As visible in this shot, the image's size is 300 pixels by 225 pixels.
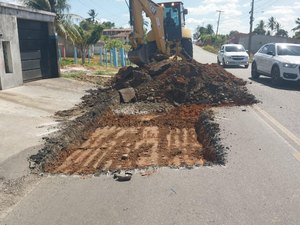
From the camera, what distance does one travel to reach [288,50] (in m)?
17.2

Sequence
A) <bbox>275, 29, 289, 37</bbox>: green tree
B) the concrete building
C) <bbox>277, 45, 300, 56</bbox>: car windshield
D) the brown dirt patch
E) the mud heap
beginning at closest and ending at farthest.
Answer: the brown dirt patch
the mud heap
the concrete building
<bbox>277, 45, 300, 56</bbox>: car windshield
<bbox>275, 29, 289, 37</bbox>: green tree

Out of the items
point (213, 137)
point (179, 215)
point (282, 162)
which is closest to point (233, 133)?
point (213, 137)

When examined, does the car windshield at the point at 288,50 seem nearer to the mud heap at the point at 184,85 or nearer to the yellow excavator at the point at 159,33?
the mud heap at the point at 184,85

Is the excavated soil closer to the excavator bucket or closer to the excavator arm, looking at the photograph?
the excavator bucket

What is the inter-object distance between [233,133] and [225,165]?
2.15 m

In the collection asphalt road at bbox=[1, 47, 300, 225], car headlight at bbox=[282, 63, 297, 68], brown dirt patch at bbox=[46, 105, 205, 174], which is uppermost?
car headlight at bbox=[282, 63, 297, 68]

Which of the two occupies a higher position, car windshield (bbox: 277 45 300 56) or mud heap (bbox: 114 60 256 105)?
car windshield (bbox: 277 45 300 56)

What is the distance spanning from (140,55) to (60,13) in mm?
20410

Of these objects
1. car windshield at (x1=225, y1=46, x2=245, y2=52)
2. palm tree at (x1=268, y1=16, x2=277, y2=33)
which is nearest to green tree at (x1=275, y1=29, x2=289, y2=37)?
palm tree at (x1=268, y1=16, x2=277, y2=33)

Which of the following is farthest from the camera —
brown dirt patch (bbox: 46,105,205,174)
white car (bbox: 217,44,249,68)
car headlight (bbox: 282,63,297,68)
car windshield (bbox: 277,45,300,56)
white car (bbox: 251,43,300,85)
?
white car (bbox: 217,44,249,68)

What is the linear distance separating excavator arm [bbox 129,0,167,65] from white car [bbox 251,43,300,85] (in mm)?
5132

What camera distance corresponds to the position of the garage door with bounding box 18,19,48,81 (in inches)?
619

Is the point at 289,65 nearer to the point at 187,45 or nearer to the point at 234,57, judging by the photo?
the point at 187,45

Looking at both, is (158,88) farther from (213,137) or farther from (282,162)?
(282,162)
